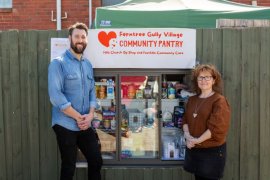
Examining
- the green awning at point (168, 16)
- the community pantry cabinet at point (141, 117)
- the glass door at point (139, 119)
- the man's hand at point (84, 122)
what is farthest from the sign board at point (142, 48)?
the green awning at point (168, 16)

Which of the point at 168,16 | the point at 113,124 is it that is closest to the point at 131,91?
the point at 113,124

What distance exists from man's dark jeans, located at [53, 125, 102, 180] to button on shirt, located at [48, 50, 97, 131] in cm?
→ 8

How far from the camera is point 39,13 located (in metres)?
8.55

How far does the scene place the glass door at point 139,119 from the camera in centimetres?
500

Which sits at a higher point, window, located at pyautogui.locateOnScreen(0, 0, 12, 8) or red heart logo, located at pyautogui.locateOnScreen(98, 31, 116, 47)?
window, located at pyautogui.locateOnScreen(0, 0, 12, 8)

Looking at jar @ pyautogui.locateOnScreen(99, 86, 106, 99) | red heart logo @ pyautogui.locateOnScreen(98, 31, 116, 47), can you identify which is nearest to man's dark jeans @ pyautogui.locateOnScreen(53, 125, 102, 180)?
jar @ pyautogui.locateOnScreen(99, 86, 106, 99)

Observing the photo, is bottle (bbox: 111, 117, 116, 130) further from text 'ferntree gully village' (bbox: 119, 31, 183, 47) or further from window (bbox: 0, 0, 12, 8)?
window (bbox: 0, 0, 12, 8)

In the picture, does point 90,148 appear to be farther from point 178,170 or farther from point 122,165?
point 178,170

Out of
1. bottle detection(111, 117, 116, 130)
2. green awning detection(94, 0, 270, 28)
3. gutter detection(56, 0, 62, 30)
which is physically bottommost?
bottle detection(111, 117, 116, 130)

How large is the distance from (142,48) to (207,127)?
4.33ft

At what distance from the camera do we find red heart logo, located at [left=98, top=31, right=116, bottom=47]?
15.6 ft

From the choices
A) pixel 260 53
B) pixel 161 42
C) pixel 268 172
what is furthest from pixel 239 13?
pixel 268 172

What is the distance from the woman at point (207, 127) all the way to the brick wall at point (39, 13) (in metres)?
4.88

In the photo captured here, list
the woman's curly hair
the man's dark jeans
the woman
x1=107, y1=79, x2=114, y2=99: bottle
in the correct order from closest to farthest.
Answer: the woman → the woman's curly hair → the man's dark jeans → x1=107, y1=79, x2=114, y2=99: bottle
